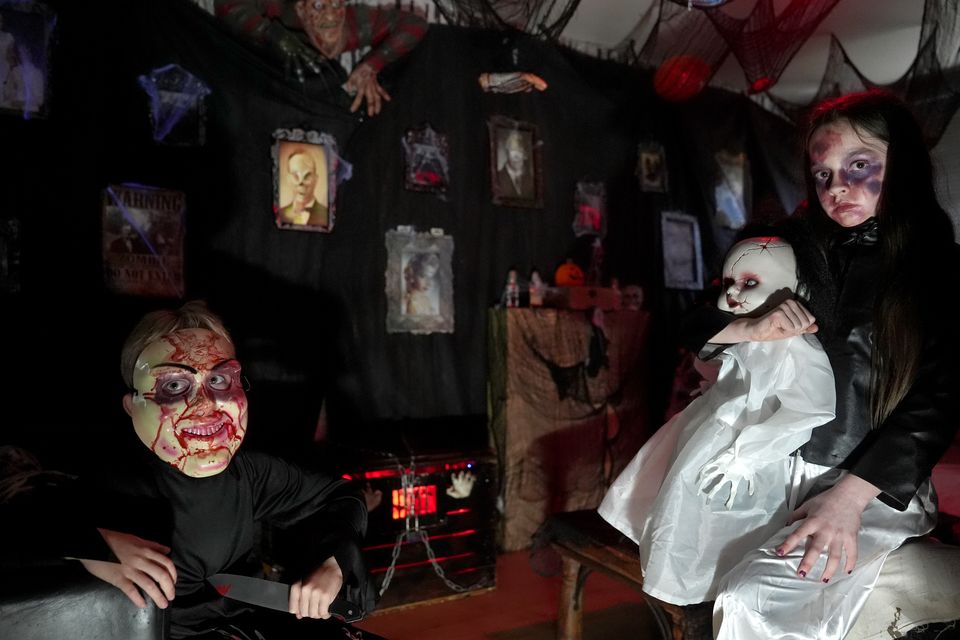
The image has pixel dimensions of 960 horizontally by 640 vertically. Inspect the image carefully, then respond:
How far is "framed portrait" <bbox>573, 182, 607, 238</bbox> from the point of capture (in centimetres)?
478

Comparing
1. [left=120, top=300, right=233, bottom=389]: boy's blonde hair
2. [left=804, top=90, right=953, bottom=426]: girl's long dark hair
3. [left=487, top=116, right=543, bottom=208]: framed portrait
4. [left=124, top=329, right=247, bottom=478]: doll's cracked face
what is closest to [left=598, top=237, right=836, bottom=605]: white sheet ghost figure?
[left=804, top=90, right=953, bottom=426]: girl's long dark hair

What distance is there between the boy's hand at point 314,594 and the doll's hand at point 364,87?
2819 mm

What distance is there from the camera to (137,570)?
1.61 meters

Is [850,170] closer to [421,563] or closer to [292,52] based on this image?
[421,563]

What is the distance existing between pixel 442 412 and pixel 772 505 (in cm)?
259

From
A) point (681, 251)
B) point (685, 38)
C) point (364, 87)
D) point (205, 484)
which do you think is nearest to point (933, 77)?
point (685, 38)

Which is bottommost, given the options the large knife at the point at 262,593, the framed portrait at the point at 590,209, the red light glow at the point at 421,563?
the red light glow at the point at 421,563

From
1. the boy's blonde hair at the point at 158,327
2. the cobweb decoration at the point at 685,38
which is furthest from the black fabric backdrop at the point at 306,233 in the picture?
the boy's blonde hair at the point at 158,327

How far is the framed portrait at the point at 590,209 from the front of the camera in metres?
4.78

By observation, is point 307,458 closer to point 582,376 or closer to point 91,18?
point 582,376

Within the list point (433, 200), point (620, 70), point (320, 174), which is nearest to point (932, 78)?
point (620, 70)

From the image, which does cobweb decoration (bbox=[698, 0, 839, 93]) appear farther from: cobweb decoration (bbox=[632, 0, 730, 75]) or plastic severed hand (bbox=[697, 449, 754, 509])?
plastic severed hand (bbox=[697, 449, 754, 509])

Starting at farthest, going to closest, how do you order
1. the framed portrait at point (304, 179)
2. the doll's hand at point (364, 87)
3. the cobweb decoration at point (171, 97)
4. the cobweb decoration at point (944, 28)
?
1. the doll's hand at point (364, 87)
2. the framed portrait at point (304, 179)
3. the cobweb decoration at point (944, 28)
4. the cobweb decoration at point (171, 97)

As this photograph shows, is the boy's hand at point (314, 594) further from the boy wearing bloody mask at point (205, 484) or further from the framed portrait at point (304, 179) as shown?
the framed portrait at point (304, 179)
